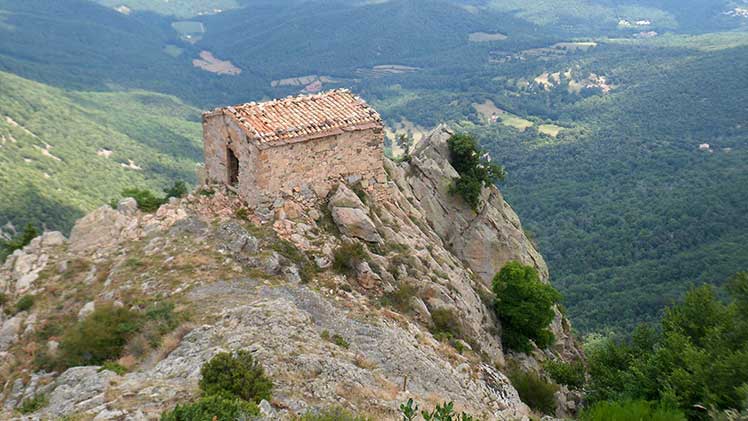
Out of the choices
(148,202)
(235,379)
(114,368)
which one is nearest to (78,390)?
(114,368)

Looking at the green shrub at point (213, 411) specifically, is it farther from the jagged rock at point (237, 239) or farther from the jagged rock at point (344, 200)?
the jagged rock at point (344, 200)

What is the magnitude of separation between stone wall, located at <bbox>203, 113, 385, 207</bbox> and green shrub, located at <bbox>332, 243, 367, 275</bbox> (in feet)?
10.1

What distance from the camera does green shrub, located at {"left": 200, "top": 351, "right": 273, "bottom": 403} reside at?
570 inches

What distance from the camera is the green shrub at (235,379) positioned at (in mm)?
14481

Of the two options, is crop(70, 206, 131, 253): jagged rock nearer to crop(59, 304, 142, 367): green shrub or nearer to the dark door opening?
the dark door opening

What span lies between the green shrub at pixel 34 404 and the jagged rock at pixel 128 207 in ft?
31.9

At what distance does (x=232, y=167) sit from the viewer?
2548 cm

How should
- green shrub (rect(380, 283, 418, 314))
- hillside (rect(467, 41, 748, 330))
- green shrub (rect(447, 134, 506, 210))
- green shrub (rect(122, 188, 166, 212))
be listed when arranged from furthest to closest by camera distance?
hillside (rect(467, 41, 748, 330)) < green shrub (rect(447, 134, 506, 210)) < green shrub (rect(122, 188, 166, 212)) < green shrub (rect(380, 283, 418, 314))

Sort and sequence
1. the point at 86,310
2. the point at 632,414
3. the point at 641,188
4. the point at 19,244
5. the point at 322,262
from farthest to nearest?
the point at 641,188, the point at 19,244, the point at 322,262, the point at 86,310, the point at 632,414

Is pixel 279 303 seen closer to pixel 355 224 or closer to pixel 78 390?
pixel 78 390

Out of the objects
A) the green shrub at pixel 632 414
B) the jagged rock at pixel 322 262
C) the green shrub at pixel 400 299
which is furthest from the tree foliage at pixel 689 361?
the jagged rock at pixel 322 262

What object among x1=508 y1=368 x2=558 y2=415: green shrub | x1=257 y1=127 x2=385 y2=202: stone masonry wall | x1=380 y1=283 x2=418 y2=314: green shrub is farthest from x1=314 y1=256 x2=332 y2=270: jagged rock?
x1=508 y1=368 x2=558 y2=415: green shrub

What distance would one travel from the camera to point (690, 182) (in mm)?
92250

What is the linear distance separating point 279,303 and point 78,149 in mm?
111675
